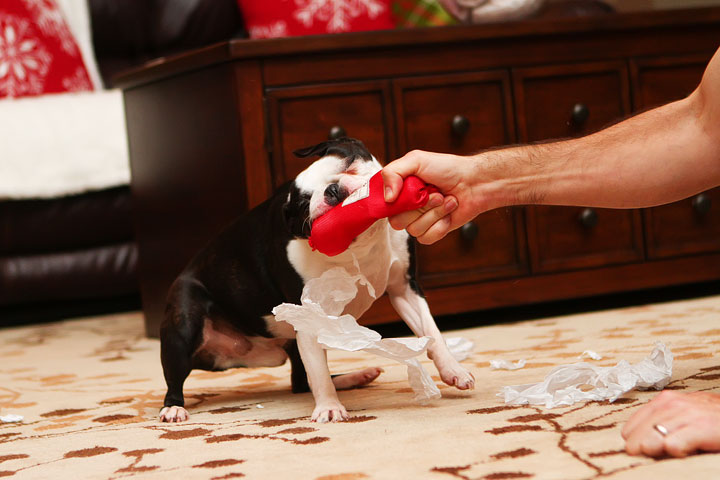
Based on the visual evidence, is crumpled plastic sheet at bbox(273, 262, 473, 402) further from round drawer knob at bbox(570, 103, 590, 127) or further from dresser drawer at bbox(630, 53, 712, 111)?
dresser drawer at bbox(630, 53, 712, 111)

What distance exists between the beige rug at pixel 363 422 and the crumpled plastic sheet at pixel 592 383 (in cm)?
2

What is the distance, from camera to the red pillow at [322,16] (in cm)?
338

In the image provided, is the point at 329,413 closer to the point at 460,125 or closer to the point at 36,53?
Answer: the point at 460,125

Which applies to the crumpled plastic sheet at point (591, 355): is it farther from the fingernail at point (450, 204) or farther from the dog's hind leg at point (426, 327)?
the fingernail at point (450, 204)

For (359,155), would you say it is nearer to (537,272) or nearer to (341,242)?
(341,242)

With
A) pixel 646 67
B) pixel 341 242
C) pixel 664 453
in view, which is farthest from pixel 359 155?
pixel 646 67

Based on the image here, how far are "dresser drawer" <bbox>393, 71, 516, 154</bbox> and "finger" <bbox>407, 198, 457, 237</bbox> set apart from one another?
88cm

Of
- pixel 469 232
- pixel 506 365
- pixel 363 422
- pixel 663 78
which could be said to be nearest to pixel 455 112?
pixel 469 232

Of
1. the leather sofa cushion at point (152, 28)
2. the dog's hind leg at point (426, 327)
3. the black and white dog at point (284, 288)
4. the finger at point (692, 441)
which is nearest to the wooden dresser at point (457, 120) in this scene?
the black and white dog at point (284, 288)

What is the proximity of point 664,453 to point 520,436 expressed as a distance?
0.19m

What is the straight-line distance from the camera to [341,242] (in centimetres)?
136

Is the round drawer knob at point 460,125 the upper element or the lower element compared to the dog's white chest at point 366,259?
upper

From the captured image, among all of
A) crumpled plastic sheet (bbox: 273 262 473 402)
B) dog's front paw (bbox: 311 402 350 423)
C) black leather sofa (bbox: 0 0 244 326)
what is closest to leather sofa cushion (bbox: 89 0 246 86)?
black leather sofa (bbox: 0 0 244 326)

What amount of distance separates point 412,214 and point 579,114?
1.14m
